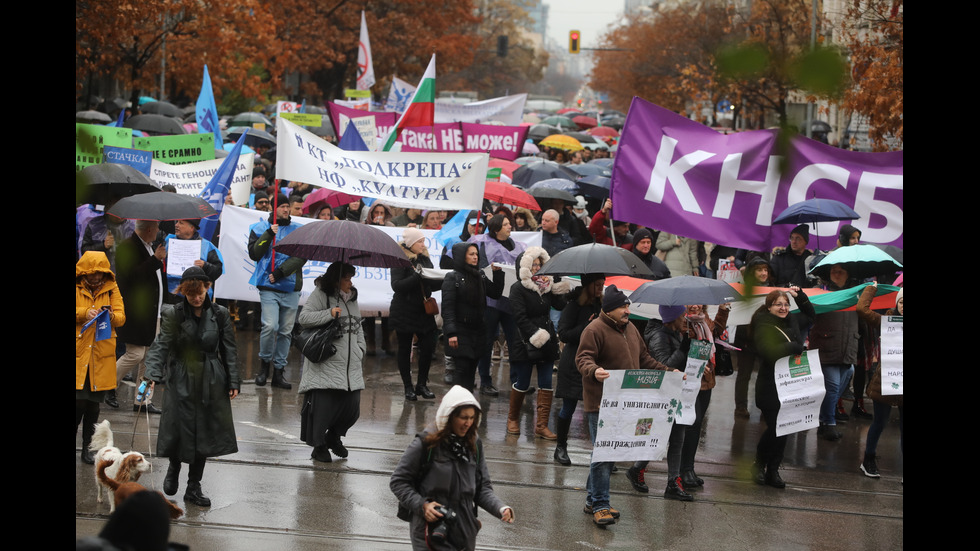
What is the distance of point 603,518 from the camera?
698 cm

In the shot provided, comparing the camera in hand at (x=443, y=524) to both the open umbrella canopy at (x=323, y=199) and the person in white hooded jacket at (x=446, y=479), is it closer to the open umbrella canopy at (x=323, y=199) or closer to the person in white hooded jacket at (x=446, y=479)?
the person in white hooded jacket at (x=446, y=479)

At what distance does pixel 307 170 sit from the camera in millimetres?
10336

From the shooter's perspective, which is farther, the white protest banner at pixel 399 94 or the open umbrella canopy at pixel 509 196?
the white protest banner at pixel 399 94

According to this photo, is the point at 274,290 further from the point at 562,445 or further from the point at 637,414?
the point at 637,414

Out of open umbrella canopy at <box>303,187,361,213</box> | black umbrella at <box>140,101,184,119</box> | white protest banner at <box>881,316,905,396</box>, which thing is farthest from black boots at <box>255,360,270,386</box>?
black umbrella at <box>140,101,184,119</box>

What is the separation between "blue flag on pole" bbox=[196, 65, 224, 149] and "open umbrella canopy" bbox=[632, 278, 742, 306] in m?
9.35

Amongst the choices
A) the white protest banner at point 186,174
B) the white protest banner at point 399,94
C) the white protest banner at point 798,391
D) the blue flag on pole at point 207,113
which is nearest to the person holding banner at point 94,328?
the white protest banner at point 798,391

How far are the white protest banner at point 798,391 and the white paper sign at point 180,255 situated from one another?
4.93 m

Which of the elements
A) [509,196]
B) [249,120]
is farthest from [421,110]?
[249,120]

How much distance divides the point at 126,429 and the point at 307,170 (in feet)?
10.00

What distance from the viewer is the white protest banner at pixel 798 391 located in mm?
8102

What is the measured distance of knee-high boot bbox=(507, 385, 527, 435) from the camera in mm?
9203

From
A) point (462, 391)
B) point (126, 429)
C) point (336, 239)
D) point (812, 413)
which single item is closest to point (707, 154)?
point (812, 413)
